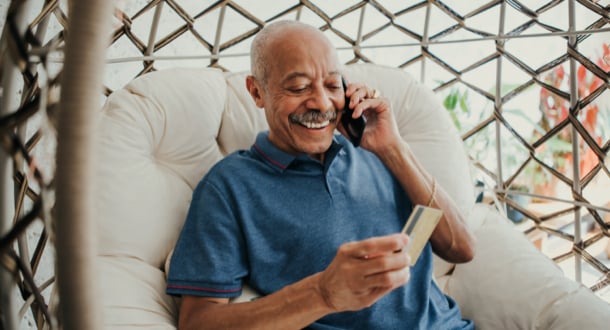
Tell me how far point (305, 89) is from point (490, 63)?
95 cm

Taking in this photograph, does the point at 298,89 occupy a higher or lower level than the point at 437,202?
higher

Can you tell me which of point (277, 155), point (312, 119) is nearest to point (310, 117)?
point (312, 119)

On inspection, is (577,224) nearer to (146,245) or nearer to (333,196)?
(333,196)

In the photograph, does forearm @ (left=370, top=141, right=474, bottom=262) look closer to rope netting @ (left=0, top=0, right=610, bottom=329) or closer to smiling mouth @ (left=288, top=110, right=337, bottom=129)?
smiling mouth @ (left=288, top=110, right=337, bottom=129)

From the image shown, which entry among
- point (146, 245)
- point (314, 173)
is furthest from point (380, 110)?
point (146, 245)

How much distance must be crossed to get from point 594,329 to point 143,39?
1.49m

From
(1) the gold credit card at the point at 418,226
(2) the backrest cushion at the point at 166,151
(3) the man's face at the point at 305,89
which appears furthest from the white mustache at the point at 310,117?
(1) the gold credit card at the point at 418,226

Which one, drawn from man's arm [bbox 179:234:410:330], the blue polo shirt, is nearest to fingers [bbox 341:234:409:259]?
man's arm [bbox 179:234:410:330]

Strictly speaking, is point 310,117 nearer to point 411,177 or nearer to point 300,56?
point 300,56

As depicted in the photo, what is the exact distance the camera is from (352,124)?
4.34 ft

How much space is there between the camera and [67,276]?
33 centimetres

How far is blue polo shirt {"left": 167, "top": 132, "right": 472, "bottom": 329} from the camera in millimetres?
1082

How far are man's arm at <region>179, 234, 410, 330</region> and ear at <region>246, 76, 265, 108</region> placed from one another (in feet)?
1.70

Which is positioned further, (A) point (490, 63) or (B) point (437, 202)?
(A) point (490, 63)
